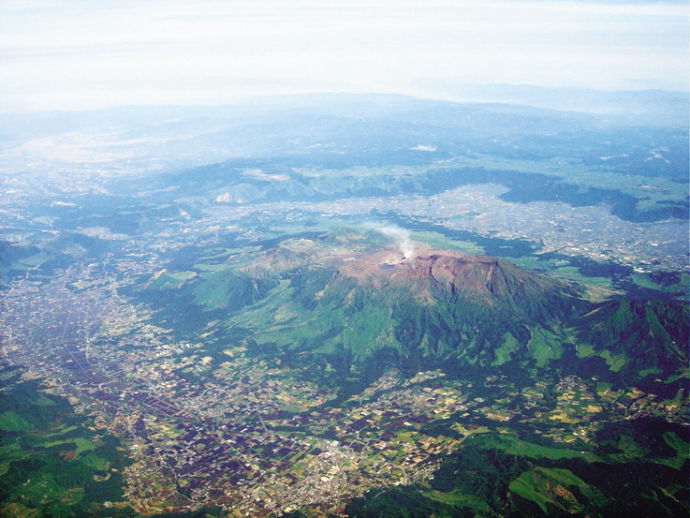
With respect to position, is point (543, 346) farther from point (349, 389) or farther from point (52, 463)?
point (52, 463)

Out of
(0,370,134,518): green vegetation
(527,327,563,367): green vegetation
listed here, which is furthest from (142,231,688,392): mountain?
(0,370,134,518): green vegetation

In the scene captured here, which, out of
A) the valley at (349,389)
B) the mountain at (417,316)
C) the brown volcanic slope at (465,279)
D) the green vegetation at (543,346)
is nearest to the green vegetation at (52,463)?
the valley at (349,389)

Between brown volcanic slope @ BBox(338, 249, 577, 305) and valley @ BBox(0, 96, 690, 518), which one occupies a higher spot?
brown volcanic slope @ BBox(338, 249, 577, 305)

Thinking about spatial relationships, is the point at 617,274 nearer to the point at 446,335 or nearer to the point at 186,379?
the point at 446,335

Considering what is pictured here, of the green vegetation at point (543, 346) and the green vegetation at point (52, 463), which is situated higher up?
the green vegetation at point (543, 346)

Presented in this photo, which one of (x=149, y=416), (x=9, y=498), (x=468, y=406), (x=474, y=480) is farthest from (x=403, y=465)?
(x=9, y=498)

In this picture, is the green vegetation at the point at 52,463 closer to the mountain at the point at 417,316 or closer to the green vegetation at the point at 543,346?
the mountain at the point at 417,316

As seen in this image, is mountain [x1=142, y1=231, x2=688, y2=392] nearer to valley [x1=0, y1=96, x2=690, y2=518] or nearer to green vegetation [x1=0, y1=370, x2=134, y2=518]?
valley [x1=0, y1=96, x2=690, y2=518]

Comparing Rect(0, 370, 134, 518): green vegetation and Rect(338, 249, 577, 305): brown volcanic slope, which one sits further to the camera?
Rect(338, 249, 577, 305): brown volcanic slope

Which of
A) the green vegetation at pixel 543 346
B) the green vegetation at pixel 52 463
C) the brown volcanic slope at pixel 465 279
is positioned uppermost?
the brown volcanic slope at pixel 465 279

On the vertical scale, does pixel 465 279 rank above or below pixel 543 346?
above

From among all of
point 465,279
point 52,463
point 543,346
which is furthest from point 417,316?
point 52,463
